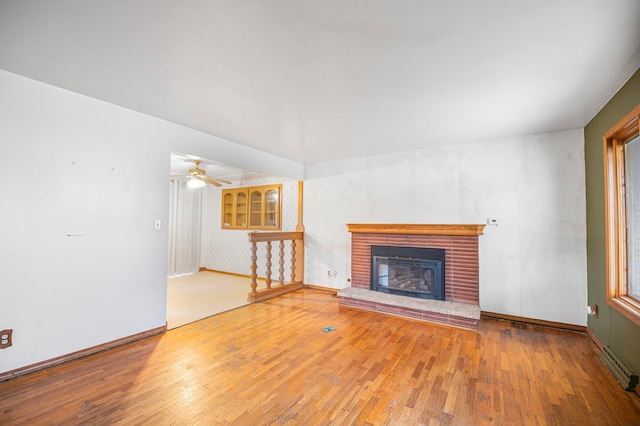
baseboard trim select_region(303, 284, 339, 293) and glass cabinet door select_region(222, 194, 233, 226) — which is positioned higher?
glass cabinet door select_region(222, 194, 233, 226)

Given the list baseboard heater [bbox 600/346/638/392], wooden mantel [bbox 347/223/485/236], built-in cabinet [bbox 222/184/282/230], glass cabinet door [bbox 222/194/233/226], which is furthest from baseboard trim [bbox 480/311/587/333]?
glass cabinet door [bbox 222/194/233/226]

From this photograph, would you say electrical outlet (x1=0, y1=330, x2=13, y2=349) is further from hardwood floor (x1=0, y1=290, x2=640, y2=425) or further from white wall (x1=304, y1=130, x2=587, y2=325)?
white wall (x1=304, y1=130, x2=587, y2=325)

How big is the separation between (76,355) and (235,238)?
4198 millimetres

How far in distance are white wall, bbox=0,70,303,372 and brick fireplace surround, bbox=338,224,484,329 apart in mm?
2776

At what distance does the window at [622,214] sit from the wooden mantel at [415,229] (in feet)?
4.06

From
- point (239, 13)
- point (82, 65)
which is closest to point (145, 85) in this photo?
point (82, 65)

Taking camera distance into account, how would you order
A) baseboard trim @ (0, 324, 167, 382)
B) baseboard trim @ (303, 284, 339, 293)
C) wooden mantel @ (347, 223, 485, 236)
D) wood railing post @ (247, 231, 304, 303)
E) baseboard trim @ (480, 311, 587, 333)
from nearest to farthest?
1. baseboard trim @ (0, 324, 167, 382)
2. baseboard trim @ (480, 311, 587, 333)
3. wooden mantel @ (347, 223, 485, 236)
4. wood railing post @ (247, 231, 304, 303)
5. baseboard trim @ (303, 284, 339, 293)

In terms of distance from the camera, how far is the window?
7.77 ft

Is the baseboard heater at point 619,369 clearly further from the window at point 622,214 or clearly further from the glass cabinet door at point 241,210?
the glass cabinet door at point 241,210

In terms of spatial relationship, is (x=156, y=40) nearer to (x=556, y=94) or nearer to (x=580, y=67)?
(x=580, y=67)

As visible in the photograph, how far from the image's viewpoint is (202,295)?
4.81 m

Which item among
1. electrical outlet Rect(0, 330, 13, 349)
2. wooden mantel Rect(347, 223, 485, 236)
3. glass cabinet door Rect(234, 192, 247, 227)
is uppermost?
glass cabinet door Rect(234, 192, 247, 227)

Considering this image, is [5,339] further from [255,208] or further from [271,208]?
[255,208]

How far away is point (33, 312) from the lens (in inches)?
92.3
